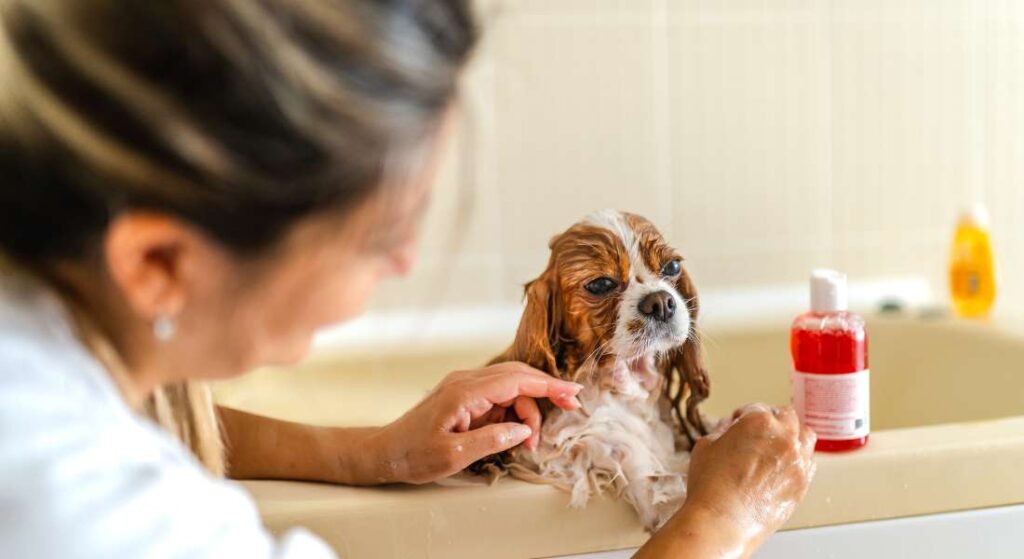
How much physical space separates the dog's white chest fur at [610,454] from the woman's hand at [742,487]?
0.03 m

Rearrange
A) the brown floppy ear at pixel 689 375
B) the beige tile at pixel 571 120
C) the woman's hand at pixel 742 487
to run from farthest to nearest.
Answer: the beige tile at pixel 571 120 → the brown floppy ear at pixel 689 375 → the woman's hand at pixel 742 487

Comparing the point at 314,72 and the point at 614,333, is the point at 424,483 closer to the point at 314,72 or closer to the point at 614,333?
the point at 614,333

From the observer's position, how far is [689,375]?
2.86 feet

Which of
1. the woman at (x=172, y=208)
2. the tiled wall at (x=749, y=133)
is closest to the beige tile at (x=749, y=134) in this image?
the tiled wall at (x=749, y=133)

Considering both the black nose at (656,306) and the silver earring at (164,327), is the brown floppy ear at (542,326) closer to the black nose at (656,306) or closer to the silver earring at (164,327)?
the black nose at (656,306)

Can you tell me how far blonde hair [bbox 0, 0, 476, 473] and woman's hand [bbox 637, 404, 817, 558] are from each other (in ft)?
1.22

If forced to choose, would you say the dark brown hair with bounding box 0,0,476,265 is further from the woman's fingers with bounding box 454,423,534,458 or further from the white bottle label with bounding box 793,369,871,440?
the white bottle label with bounding box 793,369,871,440

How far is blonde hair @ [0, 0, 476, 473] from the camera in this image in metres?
0.50

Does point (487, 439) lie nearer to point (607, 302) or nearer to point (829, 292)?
point (607, 302)

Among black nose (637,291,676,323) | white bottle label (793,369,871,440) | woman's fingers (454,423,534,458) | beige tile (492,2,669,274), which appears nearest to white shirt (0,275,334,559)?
woman's fingers (454,423,534,458)

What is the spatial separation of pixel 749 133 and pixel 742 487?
946 millimetres

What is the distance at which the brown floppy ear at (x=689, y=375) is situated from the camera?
861 mm

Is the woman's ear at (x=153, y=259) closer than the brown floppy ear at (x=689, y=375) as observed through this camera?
Yes

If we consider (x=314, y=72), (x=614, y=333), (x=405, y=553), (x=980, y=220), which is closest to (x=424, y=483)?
(x=405, y=553)
